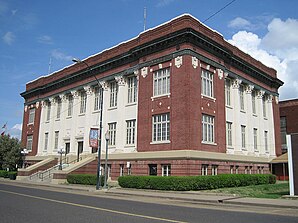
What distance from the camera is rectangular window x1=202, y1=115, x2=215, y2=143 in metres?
28.5

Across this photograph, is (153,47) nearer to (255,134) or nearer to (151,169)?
(151,169)

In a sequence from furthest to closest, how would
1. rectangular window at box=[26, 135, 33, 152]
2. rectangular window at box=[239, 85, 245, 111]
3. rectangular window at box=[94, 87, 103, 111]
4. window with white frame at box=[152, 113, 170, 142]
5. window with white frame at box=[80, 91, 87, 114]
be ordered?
rectangular window at box=[26, 135, 33, 152] < window with white frame at box=[80, 91, 87, 114] < rectangular window at box=[94, 87, 103, 111] < rectangular window at box=[239, 85, 245, 111] < window with white frame at box=[152, 113, 170, 142]

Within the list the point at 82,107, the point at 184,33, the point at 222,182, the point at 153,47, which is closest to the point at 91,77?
the point at 82,107

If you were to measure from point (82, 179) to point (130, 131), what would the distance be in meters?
6.76

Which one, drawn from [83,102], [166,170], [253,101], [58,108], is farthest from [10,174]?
[253,101]

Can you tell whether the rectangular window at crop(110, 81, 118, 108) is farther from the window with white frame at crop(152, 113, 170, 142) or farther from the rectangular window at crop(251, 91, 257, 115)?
the rectangular window at crop(251, 91, 257, 115)

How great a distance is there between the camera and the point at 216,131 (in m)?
29.8

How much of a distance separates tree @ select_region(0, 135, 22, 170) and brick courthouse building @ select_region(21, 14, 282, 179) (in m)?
5.33

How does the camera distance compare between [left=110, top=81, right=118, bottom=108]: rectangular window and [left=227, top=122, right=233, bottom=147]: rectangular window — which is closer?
[left=227, top=122, right=233, bottom=147]: rectangular window

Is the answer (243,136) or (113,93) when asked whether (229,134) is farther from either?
(113,93)

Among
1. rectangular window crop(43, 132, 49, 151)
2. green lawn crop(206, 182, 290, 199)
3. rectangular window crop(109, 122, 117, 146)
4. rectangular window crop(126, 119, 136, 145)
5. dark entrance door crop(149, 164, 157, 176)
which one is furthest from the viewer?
rectangular window crop(43, 132, 49, 151)

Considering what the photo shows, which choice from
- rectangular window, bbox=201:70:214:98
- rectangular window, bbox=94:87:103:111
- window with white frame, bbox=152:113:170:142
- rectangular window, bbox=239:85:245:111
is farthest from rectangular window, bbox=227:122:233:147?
rectangular window, bbox=94:87:103:111

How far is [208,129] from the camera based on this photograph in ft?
95.8

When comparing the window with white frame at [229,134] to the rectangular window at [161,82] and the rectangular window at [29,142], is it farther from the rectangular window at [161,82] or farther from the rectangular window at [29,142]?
the rectangular window at [29,142]
